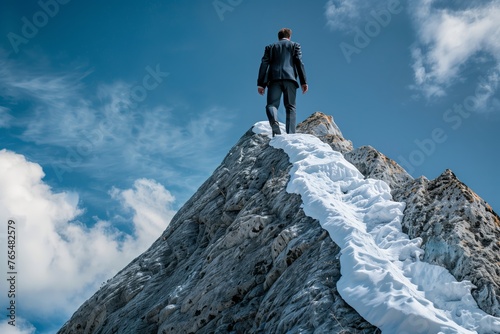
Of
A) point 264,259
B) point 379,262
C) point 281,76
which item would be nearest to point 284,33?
point 281,76

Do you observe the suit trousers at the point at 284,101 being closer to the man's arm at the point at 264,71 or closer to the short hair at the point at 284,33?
the man's arm at the point at 264,71

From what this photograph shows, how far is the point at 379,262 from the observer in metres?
5.79

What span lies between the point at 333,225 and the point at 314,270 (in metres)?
1.00

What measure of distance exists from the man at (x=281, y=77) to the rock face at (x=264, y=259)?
1.15m

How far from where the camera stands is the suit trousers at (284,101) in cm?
1244

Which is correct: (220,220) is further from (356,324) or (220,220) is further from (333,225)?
(356,324)

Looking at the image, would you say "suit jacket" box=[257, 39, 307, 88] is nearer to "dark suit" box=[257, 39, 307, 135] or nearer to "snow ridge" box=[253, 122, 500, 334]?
"dark suit" box=[257, 39, 307, 135]

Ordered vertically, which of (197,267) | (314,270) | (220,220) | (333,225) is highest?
(220,220)

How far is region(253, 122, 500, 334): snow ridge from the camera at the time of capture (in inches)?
183

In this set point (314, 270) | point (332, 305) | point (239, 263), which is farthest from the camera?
point (239, 263)

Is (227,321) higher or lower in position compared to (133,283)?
lower

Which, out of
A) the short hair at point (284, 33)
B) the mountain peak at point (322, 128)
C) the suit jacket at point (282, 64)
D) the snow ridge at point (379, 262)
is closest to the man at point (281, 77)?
the suit jacket at point (282, 64)

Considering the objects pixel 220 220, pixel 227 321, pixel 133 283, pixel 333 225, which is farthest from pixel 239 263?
pixel 133 283

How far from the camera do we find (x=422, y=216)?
22.3 ft
